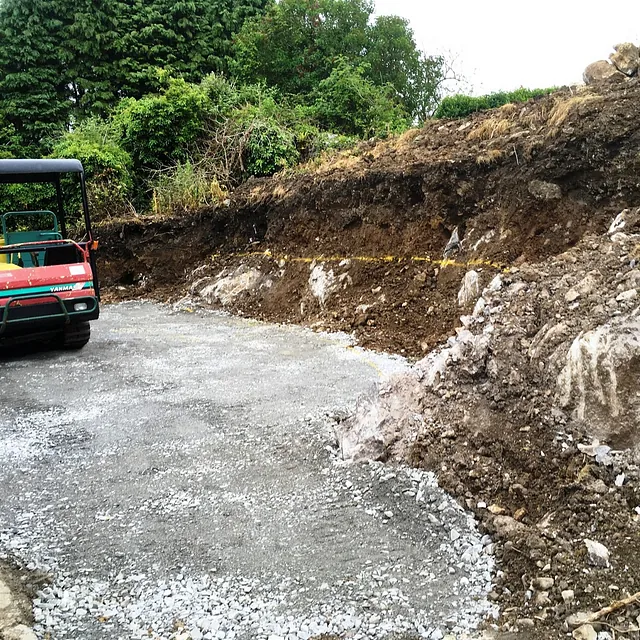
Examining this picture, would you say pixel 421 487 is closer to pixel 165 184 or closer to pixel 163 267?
pixel 163 267

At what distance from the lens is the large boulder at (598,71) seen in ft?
36.0

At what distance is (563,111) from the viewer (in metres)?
9.16

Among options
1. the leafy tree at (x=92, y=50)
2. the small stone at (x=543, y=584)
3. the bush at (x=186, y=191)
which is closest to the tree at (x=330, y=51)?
the leafy tree at (x=92, y=50)

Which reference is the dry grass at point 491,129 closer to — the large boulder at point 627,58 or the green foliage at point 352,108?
the large boulder at point 627,58

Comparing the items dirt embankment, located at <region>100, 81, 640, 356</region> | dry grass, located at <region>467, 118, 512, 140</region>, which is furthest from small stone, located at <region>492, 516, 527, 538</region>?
dry grass, located at <region>467, 118, 512, 140</region>

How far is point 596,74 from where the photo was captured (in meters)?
11.2

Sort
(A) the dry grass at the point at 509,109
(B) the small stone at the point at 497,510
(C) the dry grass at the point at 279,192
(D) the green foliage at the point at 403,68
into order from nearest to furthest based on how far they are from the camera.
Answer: (B) the small stone at the point at 497,510 → (A) the dry grass at the point at 509,109 → (C) the dry grass at the point at 279,192 → (D) the green foliage at the point at 403,68

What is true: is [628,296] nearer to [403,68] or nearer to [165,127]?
[165,127]

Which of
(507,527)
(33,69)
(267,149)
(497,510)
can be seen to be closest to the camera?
(507,527)

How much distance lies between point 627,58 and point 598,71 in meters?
0.74

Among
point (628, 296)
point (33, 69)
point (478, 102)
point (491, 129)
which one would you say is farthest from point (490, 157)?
point (33, 69)

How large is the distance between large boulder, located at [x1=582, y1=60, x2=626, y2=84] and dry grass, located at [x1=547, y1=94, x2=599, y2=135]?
1970 millimetres

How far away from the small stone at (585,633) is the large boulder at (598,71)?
1067 cm

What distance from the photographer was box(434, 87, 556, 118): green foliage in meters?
14.5
